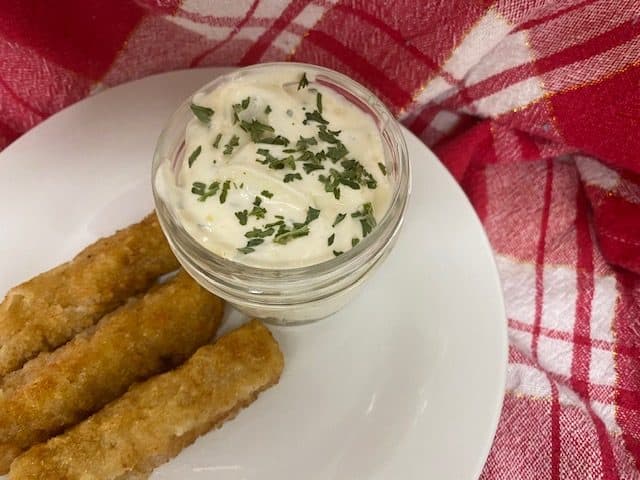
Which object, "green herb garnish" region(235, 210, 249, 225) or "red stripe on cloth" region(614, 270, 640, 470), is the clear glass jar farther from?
"red stripe on cloth" region(614, 270, 640, 470)

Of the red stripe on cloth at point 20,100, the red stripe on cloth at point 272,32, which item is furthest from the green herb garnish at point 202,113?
the red stripe on cloth at point 20,100

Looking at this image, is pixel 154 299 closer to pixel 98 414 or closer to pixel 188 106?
pixel 98 414

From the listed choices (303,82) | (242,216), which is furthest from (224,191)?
(303,82)

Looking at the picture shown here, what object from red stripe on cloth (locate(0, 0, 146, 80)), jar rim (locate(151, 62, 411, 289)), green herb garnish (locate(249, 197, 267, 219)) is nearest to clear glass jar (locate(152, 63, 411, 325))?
jar rim (locate(151, 62, 411, 289))

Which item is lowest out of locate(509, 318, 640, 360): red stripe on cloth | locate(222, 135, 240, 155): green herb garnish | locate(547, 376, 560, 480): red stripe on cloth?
locate(547, 376, 560, 480): red stripe on cloth

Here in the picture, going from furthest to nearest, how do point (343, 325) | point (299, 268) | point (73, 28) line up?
point (73, 28), point (343, 325), point (299, 268)

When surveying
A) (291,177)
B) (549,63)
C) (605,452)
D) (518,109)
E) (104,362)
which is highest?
(549,63)

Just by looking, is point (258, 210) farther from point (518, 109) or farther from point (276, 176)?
point (518, 109)
